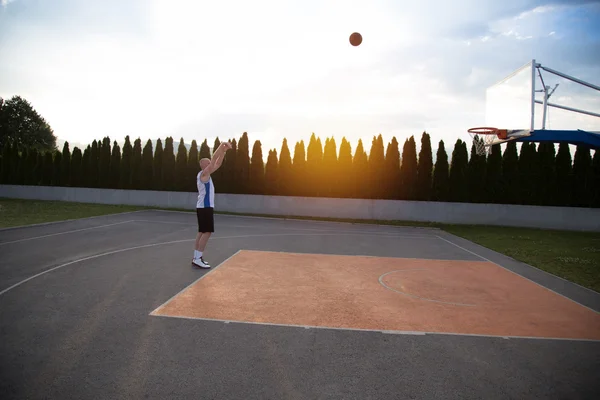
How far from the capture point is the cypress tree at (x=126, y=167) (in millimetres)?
26969

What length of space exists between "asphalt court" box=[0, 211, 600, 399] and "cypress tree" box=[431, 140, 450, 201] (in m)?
12.1

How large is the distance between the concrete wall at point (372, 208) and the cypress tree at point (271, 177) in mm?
937

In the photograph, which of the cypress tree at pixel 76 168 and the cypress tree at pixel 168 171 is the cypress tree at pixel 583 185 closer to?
the cypress tree at pixel 168 171

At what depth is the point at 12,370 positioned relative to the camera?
3707mm

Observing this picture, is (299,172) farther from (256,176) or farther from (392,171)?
(392,171)

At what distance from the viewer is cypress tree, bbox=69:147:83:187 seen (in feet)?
92.8

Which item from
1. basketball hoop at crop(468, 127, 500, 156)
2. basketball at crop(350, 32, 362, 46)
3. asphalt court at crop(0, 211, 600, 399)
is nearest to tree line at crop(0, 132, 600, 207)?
basketball hoop at crop(468, 127, 500, 156)

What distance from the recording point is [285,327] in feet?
16.7

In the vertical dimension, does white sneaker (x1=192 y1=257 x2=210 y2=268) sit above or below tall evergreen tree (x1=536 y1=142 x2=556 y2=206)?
below

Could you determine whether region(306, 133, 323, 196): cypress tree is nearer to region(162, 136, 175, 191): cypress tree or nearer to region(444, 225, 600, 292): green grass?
region(444, 225, 600, 292): green grass

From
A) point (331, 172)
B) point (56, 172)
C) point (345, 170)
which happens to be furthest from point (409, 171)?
point (56, 172)

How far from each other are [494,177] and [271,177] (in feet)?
44.3

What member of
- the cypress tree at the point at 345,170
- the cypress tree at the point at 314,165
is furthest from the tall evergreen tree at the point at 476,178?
the cypress tree at the point at 314,165

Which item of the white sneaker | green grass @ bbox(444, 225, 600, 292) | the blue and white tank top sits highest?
the blue and white tank top
